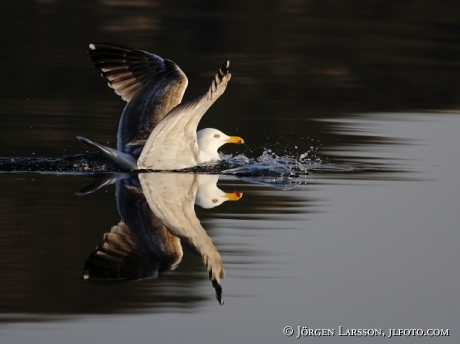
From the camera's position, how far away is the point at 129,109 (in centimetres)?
1113

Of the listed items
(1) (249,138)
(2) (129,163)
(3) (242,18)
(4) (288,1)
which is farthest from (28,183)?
(4) (288,1)

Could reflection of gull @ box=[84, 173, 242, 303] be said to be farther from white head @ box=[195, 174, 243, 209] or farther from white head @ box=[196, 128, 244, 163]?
white head @ box=[196, 128, 244, 163]

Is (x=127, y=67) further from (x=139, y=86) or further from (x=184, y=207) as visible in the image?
(x=184, y=207)

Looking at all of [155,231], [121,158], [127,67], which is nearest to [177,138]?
[121,158]

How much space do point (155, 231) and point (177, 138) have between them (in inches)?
108

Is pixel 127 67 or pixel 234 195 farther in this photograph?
pixel 127 67

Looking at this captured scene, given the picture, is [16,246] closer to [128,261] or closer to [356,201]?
[128,261]

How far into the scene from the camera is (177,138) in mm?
10344

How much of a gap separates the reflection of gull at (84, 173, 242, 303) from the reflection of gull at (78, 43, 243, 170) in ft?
1.18

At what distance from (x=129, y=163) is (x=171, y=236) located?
3.08 meters

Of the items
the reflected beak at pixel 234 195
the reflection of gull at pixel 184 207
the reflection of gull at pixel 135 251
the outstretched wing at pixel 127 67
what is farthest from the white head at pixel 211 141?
the reflection of gull at pixel 135 251

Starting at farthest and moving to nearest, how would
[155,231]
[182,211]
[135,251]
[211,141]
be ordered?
[211,141] → [182,211] → [155,231] → [135,251]

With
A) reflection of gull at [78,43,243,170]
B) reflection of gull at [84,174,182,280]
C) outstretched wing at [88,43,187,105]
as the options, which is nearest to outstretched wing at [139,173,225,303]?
reflection of gull at [84,174,182,280]

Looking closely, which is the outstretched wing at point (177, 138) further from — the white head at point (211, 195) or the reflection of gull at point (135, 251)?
the reflection of gull at point (135, 251)
